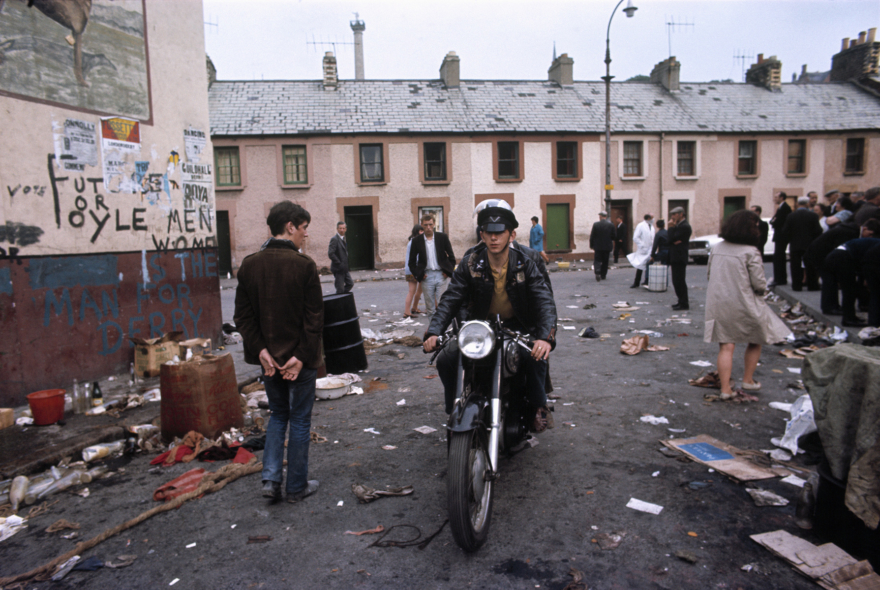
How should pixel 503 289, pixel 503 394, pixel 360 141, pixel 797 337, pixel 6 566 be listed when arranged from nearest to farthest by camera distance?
pixel 6 566 < pixel 503 394 < pixel 503 289 < pixel 797 337 < pixel 360 141

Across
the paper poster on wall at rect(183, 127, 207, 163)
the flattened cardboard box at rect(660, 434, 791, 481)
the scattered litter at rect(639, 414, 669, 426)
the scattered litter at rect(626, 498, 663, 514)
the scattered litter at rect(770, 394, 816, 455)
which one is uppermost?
the paper poster on wall at rect(183, 127, 207, 163)

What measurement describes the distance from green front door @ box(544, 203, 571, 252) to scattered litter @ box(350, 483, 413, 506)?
23.5 meters

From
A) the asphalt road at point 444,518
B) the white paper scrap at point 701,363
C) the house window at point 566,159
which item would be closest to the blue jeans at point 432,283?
the asphalt road at point 444,518

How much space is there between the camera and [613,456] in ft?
14.1

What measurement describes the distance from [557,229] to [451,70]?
9.25 m

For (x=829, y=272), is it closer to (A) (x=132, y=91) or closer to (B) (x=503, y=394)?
(B) (x=503, y=394)

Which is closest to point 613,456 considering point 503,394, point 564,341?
point 503,394

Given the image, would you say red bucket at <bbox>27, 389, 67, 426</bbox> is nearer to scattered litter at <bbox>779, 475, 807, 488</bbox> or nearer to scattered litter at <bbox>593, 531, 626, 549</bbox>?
scattered litter at <bbox>593, 531, 626, 549</bbox>

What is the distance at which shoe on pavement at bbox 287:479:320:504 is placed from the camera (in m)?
3.75

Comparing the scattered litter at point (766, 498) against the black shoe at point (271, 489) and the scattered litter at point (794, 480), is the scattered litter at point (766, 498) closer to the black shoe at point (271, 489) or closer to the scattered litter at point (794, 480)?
the scattered litter at point (794, 480)

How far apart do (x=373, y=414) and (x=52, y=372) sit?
11.7ft

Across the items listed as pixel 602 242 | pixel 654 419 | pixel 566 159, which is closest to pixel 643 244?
pixel 602 242

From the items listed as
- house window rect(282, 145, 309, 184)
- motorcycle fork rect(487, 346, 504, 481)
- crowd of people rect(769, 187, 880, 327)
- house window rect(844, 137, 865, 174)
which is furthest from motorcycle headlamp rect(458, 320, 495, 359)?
house window rect(844, 137, 865, 174)

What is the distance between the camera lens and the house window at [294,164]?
2419 centimetres
